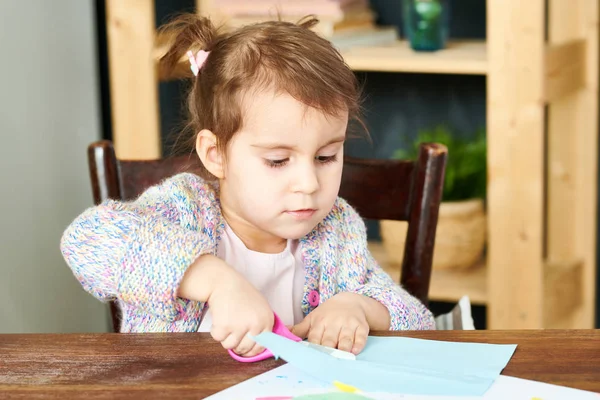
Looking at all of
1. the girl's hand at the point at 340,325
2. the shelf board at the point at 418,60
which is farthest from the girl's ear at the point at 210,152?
the shelf board at the point at 418,60

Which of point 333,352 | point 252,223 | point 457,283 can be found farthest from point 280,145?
point 457,283

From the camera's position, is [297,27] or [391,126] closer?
[297,27]

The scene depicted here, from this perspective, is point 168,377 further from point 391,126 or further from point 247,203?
point 391,126

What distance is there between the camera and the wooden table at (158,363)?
0.67 m

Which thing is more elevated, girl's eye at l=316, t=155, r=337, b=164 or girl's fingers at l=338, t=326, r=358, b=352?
girl's eye at l=316, t=155, r=337, b=164

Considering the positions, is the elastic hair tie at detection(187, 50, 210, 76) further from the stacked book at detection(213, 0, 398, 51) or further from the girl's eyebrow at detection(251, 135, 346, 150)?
the stacked book at detection(213, 0, 398, 51)

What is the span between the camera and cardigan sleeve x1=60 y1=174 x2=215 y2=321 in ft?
2.74

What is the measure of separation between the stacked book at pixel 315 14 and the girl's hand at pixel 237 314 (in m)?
0.96

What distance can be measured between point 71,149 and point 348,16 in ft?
2.02

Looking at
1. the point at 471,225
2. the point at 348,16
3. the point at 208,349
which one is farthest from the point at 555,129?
the point at 208,349

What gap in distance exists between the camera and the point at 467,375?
0.69 meters

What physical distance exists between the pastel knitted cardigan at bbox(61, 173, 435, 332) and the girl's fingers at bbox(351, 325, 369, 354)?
5.7 inches

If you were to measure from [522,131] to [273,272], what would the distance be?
708 millimetres

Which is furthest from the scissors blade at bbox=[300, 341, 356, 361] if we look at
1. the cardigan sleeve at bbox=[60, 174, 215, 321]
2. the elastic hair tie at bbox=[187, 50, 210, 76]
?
the elastic hair tie at bbox=[187, 50, 210, 76]
